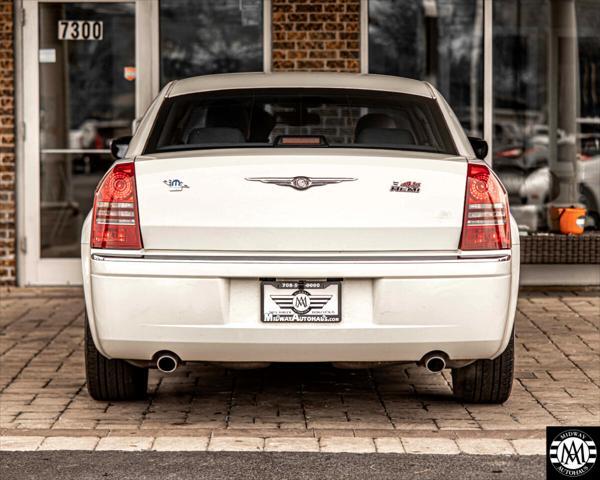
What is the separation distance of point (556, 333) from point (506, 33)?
3287 millimetres

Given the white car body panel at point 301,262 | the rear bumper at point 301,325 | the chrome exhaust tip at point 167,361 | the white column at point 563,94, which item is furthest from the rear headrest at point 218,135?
the white column at point 563,94

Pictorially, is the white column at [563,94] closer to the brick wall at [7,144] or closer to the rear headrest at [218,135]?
the brick wall at [7,144]

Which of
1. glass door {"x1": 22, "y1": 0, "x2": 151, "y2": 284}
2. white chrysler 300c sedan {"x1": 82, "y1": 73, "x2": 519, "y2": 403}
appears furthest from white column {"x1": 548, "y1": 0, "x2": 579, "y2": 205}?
white chrysler 300c sedan {"x1": 82, "y1": 73, "x2": 519, "y2": 403}

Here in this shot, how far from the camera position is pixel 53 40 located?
11211 millimetres

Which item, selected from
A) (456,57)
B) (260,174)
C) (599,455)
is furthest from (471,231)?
(456,57)

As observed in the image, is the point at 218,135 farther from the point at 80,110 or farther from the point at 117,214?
the point at 80,110

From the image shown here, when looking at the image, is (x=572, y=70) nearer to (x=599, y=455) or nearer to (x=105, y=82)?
(x=105, y=82)

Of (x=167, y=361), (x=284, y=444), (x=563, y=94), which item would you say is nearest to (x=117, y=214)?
(x=167, y=361)

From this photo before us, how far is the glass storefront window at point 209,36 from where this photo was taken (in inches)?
443

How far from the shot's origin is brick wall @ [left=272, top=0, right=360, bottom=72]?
36.5ft

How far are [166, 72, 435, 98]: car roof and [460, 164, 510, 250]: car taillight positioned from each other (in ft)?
3.58

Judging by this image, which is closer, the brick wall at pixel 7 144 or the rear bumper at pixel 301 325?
the rear bumper at pixel 301 325
